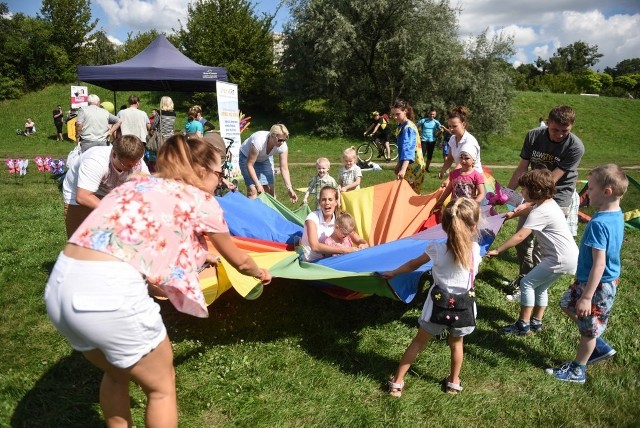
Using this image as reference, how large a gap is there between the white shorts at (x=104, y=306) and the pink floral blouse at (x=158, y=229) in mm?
66

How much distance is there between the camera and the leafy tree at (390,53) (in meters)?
18.9

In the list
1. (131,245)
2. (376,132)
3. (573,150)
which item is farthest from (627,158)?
(131,245)

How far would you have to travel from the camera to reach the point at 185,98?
24500 millimetres

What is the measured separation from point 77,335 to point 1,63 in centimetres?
2826

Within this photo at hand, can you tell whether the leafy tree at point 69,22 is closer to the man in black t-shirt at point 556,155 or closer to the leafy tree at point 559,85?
the man in black t-shirt at point 556,155

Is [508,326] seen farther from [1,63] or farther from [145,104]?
[1,63]

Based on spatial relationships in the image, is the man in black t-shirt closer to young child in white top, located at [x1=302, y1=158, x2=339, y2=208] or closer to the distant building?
young child in white top, located at [x1=302, y1=158, x2=339, y2=208]

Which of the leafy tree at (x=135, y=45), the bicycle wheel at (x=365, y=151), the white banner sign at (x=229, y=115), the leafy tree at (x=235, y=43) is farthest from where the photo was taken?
the leafy tree at (x=135, y=45)

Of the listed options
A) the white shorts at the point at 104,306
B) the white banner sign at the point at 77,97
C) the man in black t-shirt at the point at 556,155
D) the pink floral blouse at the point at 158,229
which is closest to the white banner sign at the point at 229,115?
the man in black t-shirt at the point at 556,155

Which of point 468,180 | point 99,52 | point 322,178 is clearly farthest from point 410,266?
point 99,52

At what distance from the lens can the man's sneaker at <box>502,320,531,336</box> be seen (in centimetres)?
371

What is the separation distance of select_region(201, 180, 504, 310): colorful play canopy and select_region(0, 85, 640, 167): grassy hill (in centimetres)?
1001

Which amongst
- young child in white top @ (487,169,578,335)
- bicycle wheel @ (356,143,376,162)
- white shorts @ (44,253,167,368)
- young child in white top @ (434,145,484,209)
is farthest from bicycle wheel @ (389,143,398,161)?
white shorts @ (44,253,167,368)

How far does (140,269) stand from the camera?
5.74ft
